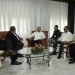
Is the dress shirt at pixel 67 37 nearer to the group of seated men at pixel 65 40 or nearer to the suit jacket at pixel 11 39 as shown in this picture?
the group of seated men at pixel 65 40

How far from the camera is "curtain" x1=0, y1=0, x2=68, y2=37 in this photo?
9.54 metres

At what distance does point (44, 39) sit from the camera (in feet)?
29.7

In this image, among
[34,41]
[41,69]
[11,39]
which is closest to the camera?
[41,69]

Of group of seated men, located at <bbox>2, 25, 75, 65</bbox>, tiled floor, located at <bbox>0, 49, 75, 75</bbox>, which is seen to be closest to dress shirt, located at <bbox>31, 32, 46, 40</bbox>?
group of seated men, located at <bbox>2, 25, 75, 65</bbox>

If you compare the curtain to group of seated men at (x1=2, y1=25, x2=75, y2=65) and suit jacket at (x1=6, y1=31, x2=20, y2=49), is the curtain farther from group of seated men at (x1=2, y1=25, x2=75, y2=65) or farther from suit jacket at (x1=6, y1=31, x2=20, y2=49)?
suit jacket at (x1=6, y1=31, x2=20, y2=49)

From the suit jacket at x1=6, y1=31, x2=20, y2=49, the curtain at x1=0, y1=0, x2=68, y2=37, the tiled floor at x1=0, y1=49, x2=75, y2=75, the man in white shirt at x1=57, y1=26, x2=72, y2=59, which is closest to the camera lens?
the tiled floor at x1=0, y1=49, x2=75, y2=75

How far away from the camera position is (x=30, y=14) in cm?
1009

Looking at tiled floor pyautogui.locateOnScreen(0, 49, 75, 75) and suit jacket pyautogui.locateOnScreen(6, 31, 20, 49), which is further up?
suit jacket pyautogui.locateOnScreen(6, 31, 20, 49)

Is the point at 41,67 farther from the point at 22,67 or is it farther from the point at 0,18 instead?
the point at 0,18

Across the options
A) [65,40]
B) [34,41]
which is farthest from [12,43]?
[65,40]

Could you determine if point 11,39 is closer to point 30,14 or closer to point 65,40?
point 65,40

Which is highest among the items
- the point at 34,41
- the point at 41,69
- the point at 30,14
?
the point at 30,14

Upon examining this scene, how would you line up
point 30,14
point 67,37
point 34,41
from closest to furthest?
point 67,37 < point 34,41 < point 30,14

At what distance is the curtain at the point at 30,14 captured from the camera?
9.54 metres
